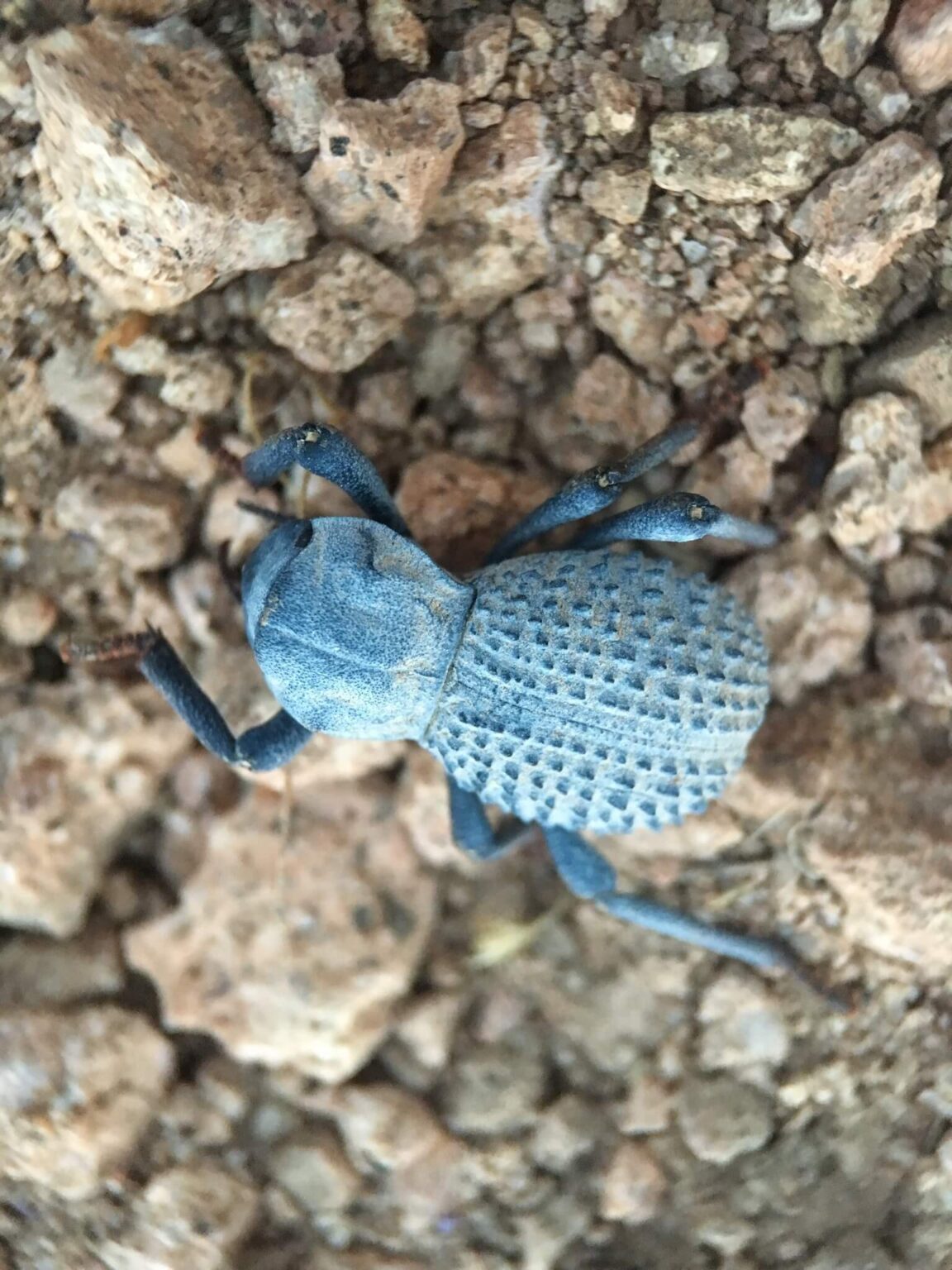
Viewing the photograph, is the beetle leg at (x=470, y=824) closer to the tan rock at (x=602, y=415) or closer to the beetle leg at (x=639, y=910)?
the beetle leg at (x=639, y=910)

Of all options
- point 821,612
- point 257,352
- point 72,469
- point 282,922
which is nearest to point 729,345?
point 821,612

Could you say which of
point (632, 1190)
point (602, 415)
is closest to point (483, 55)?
point (602, 415)

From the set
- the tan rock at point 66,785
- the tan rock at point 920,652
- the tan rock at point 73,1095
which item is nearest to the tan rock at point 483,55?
the tan rock at point 920,652

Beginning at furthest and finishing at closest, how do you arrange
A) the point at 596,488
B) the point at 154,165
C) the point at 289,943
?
the point at 289,943, the point at 596,488, the point at 154,165

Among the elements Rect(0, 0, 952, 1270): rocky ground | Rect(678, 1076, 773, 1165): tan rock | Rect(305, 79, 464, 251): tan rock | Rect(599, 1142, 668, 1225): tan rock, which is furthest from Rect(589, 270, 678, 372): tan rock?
Rect(599, 1142, 668, 1225): tan rock

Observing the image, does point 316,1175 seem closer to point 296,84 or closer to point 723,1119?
point 723,1119

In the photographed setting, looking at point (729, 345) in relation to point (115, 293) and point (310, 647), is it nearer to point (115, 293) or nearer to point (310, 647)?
point (310, 647)
